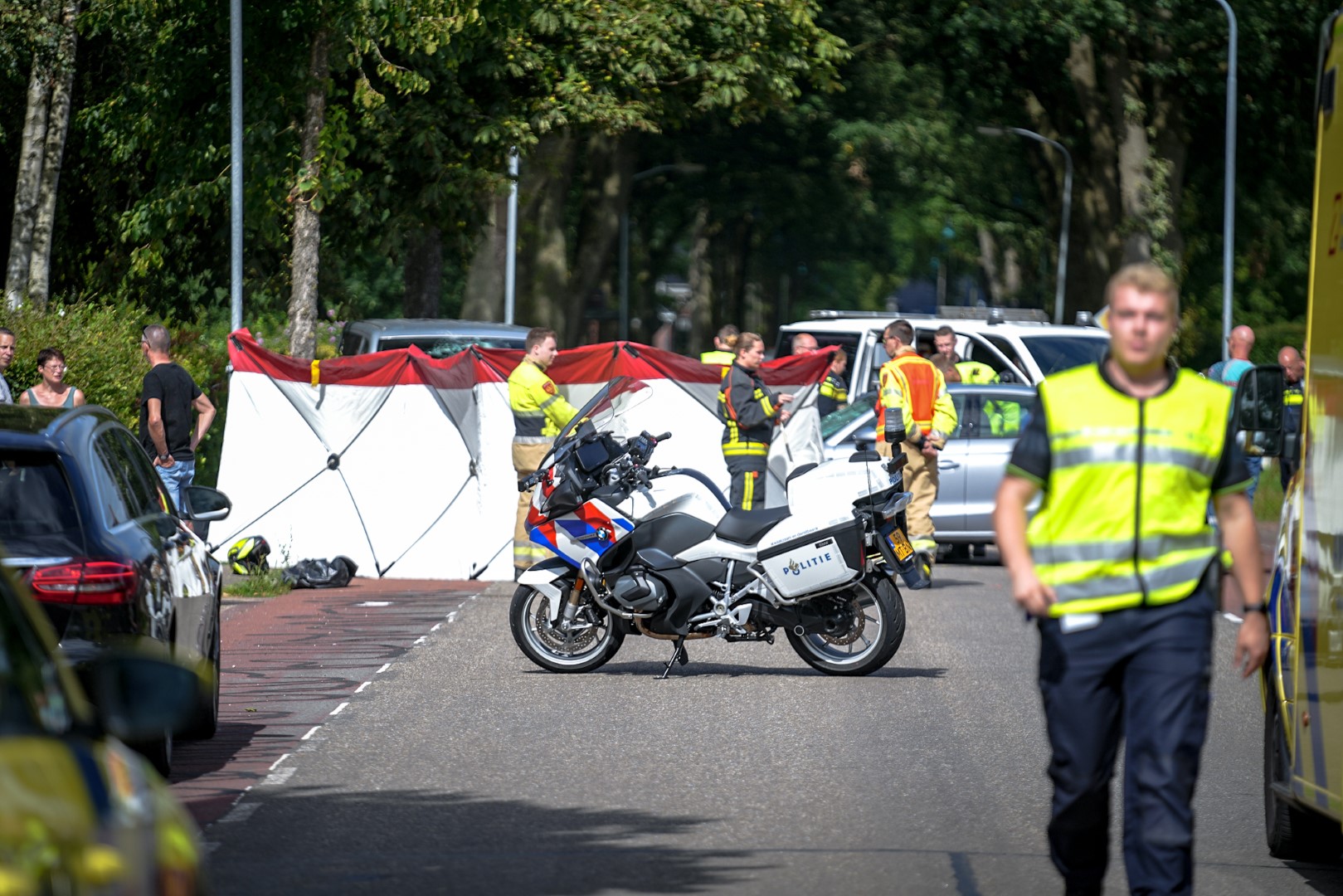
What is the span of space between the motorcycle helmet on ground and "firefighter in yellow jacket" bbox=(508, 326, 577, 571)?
1.90m

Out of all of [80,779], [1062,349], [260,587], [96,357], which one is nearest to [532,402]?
[260,587]

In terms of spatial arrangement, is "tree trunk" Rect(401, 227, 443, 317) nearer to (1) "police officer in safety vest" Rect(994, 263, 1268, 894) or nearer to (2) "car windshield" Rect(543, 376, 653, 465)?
(2) "car windshield" Rect(543, 376, 653, 465)

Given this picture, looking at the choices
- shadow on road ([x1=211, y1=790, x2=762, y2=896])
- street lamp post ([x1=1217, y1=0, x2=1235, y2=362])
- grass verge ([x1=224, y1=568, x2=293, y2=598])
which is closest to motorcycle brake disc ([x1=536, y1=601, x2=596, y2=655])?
shadow on road ([x1=211, y1=790, x2=762, y2=896])

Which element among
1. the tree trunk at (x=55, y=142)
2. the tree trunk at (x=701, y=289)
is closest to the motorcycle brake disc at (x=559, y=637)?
the tree trunk at (x=55, y=142)

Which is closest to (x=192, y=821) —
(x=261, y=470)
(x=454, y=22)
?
(x=261, y=470)

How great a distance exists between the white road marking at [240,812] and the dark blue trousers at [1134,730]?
315cm

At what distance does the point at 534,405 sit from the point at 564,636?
4603 millimetres

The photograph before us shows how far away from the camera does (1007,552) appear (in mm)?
5285

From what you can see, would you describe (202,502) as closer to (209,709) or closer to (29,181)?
(209,709)

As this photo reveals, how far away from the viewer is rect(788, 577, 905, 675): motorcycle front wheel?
437 inches

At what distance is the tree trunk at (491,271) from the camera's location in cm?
3250

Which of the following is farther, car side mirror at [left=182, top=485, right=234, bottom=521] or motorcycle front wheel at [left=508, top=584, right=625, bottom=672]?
motorcycle front wheel at [left=508, top=584, right=625, bottom=672]

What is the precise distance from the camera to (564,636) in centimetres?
1143

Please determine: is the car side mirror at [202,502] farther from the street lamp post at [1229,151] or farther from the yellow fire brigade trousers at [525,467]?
the street lamp post at [1229,151]
